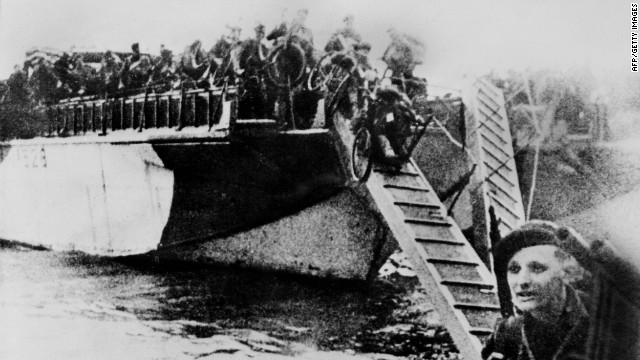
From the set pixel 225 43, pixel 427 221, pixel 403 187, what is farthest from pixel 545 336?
pixel 225 43

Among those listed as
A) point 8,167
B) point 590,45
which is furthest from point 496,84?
point 8,167

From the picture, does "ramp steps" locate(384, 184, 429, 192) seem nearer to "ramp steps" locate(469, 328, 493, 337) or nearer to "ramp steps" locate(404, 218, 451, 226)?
"ramp steps" locate(404, 218, 451, 226)

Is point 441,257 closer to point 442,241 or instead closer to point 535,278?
point 442,241

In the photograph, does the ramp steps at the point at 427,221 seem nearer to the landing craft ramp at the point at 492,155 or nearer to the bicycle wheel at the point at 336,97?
the landing craft ramp at the point at 492,155

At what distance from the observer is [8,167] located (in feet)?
16.3

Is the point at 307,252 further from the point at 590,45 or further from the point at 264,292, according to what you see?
the point at 590,45

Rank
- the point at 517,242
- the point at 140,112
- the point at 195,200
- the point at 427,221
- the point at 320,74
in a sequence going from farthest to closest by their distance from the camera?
1. the point at 140,112
2. the point at 195,200
3. the point at 320,74
4. the point at 427,221
5. the point at 517,242

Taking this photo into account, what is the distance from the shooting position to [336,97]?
14.7ft

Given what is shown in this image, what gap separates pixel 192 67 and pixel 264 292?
1994mm

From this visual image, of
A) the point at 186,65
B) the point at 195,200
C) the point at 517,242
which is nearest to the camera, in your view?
the point at 517,242

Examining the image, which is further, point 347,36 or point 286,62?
point 286,62

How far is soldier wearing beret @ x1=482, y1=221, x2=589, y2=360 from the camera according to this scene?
3.36m

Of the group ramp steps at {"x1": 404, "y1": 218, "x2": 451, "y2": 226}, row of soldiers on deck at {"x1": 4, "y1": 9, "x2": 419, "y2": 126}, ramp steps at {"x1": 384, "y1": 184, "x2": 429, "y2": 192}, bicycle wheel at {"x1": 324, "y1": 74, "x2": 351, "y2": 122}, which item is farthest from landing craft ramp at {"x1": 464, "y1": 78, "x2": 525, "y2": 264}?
bicycle wheel at {"x1": 324, "y1": 74, "x2": 351, "y2": 122}

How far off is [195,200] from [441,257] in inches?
90.7
